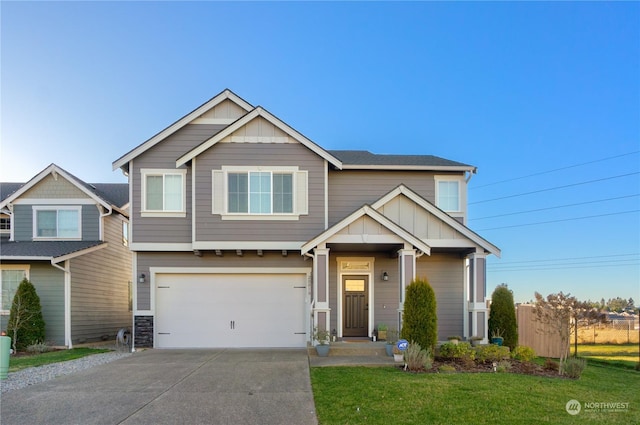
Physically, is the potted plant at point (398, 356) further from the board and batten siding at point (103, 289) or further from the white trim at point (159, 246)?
the board and batten siding at point (103, 289)

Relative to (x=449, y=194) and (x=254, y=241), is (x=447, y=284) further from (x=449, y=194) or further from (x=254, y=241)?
(x=254, y=241)

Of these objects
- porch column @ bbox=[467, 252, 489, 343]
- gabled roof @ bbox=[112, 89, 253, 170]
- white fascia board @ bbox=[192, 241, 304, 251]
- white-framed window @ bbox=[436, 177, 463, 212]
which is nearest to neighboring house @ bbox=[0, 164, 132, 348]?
gabled roof @ bbox=[112, 89, 253, 170]

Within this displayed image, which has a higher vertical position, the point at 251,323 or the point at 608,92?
the point at 608,92

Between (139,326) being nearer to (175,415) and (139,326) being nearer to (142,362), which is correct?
(142,362)

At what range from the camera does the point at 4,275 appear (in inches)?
564

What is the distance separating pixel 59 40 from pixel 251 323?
36.3 feet

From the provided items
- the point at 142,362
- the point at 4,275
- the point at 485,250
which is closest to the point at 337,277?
the point at 485,250

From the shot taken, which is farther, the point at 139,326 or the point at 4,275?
the point at 4,275

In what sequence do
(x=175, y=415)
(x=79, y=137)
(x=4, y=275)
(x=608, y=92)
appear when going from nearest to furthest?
(x=175, y=415) → (x=4, y=275) → (x=608, y=92) → (x=79, y=137)

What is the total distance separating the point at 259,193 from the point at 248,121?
2.24 meters

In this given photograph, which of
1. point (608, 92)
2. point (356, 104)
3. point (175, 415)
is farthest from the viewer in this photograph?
point (356, 104)

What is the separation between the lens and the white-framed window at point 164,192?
13.1 m

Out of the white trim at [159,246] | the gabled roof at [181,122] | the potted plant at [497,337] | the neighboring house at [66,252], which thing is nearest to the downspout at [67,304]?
the neighboring house at [66,252]

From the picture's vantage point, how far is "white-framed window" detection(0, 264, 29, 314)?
46.8 feet
